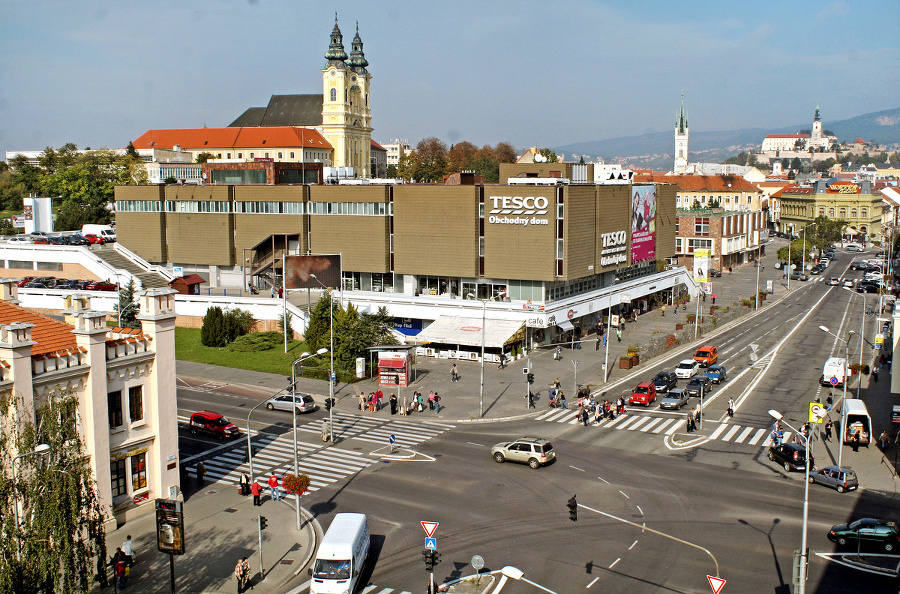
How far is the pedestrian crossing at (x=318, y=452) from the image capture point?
4134 cm

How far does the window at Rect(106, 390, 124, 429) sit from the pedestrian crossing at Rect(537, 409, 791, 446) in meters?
26.3

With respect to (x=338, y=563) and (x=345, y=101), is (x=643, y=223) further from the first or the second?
(x=345, y=101)

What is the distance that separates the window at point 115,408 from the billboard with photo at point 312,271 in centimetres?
3616

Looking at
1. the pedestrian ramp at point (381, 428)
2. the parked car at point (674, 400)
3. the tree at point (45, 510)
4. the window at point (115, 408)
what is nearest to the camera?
the tree at point (45, 510)

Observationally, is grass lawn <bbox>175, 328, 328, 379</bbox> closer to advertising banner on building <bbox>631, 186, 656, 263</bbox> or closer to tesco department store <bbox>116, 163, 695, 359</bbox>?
tesco department store <bbox>116, 163, 695, 359</bbox>

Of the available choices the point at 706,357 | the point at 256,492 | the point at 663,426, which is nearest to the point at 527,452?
the point at 663,426

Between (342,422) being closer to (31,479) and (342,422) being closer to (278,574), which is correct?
(278,574)

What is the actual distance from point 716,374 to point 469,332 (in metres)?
19.9

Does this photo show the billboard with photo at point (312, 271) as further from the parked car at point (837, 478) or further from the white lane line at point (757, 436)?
the parked car at point (837, 478)

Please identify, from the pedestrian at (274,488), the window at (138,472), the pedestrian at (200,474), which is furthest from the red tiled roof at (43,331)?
the pedestrian at (274,488)

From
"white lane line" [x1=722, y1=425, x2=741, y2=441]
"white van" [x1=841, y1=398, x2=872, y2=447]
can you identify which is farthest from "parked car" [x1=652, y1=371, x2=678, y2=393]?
"white van" [x1=841, y1=398, x2=872, y2=447]

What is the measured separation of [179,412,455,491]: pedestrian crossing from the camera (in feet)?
136

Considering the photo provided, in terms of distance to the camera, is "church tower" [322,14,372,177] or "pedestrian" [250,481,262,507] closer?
"pedestrian" [250,481,262,507]

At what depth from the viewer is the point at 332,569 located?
1077 inches
